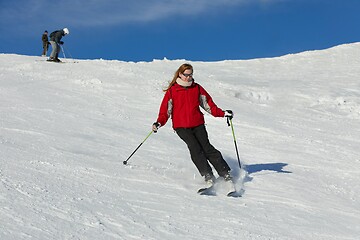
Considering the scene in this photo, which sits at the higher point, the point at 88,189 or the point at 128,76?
the point at 128,76

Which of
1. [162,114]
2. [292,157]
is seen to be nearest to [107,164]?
[162,114]

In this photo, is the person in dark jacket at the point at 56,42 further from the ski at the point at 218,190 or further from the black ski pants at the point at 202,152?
the ski at the point at 218,190

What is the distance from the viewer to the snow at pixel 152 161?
13.5 feet

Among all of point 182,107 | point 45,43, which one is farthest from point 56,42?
point 182,107

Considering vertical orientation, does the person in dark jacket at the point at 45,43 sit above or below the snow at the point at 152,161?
above

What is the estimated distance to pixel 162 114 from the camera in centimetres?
608

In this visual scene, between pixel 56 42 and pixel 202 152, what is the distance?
49.2ft

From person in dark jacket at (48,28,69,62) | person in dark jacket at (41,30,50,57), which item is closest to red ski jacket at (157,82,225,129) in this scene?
person in dark jacket at (48,28,69,62)

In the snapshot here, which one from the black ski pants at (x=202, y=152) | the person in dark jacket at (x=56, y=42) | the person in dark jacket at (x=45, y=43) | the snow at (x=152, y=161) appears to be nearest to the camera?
the snow at (x=152, y=161)

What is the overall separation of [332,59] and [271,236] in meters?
22.8

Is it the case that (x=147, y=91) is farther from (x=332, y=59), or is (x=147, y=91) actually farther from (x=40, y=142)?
(x=332, y=59)

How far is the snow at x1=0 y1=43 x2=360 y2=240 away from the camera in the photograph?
4129 millimetres

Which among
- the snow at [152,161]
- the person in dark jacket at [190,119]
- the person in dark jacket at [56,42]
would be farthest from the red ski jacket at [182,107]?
the person in dark jacket at [56,42]

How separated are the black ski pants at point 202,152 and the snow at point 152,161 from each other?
28 centimetres
